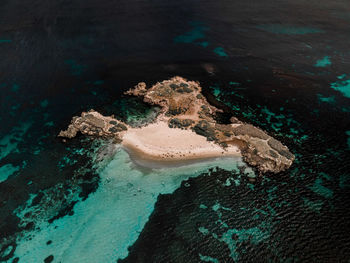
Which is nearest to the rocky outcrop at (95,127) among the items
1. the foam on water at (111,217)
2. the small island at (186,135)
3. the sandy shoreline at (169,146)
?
the small island at (186,135)

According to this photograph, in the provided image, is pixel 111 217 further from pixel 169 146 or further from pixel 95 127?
pixel 95 127

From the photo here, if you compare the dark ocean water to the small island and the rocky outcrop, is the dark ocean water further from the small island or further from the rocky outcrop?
the small island

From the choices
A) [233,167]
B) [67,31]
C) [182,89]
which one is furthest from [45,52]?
[233,167]

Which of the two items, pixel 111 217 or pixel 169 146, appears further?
pixel 169 146

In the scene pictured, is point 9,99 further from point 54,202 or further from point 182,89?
point 182,89

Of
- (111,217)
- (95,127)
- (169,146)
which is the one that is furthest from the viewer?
(95,127)

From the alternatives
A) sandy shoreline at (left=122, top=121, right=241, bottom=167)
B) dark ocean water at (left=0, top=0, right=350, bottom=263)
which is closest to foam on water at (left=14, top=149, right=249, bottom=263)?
dark ocean water at (left=0, top=0, right=350, bottom=263)

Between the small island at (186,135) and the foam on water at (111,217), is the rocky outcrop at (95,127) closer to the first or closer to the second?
the small island at (186,135)

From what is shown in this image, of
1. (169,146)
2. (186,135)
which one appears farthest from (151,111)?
(169,146)
